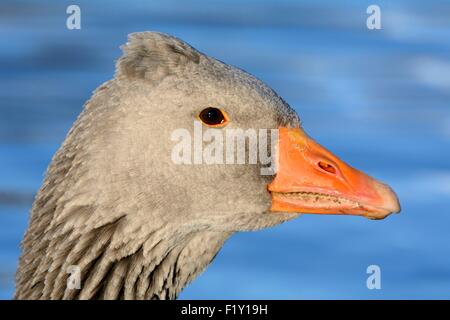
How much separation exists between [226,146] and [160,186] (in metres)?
0.53

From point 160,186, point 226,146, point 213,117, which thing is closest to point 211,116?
point 213,117

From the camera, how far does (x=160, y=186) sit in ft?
19.1

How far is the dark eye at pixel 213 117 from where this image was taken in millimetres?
5867

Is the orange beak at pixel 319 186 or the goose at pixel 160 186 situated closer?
the goose at pixel 160 186

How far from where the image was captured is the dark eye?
19.2ft

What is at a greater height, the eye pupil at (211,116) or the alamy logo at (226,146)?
the eye pupil at (211,116)

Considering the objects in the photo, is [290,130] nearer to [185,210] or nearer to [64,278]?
[185,210]

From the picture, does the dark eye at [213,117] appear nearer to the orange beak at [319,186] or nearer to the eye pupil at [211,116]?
the eye pupil at [211,116]

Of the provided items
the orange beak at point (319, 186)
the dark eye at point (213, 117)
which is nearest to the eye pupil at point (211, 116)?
the dark eye at point (213, 117)

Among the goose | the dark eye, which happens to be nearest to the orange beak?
the goose

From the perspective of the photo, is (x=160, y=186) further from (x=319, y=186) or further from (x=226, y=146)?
(x=319, y=186)

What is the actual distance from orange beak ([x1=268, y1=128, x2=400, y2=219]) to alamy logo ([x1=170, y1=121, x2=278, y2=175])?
3.3 inches

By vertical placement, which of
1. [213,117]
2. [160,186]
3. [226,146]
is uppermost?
[213,117]

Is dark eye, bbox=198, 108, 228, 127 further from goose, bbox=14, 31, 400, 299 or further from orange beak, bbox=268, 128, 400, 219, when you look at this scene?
orange beak, bbox=268, 128, 400, 219
